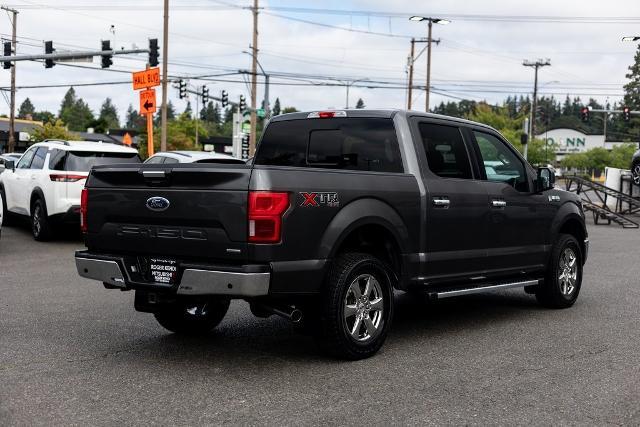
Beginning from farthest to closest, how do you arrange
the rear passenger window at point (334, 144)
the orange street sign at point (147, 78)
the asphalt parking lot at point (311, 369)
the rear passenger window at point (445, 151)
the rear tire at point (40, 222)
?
the orange street sign at point (147, 78) < the rear tire at point (40, 222) < the rear passenger window at point (445, 151) < the rear passenger window at point (334, 144) < the asphalt parking lot at point (311, 369)

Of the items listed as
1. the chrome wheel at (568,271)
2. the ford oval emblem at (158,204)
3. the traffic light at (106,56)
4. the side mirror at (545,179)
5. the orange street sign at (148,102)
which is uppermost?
the traffic light at (106,56)

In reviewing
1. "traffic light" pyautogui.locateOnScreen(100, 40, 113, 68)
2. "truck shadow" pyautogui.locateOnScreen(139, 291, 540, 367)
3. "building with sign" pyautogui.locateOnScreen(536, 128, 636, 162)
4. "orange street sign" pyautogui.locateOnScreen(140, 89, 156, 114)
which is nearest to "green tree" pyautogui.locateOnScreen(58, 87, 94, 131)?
"building with sign" pyautogui.locateOnScreen(536, 128, 636, 162)

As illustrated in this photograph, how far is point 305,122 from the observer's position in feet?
23.6

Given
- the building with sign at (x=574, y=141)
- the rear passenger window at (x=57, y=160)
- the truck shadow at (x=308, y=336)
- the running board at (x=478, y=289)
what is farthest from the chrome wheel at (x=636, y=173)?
the building with sign at (x=574, y=141)

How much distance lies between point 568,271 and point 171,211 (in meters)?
4.89

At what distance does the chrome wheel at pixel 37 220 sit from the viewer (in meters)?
14.4

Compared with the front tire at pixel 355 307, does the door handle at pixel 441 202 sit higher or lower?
higher

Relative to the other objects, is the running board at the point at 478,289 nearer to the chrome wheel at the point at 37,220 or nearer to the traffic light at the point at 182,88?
the chrome wheel at the point at 37,220

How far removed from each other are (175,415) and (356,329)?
178 centimetres

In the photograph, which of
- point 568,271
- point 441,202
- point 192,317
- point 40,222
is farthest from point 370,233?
point 40,222

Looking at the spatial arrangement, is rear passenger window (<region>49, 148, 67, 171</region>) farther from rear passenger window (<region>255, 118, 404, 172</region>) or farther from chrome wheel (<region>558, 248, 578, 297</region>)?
chrome wheel (<region>558, 248, 578, 297</region>)

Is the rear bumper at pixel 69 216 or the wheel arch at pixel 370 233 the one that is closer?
the wheel arch at pixel 370 233

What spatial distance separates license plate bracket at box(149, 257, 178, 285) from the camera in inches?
218

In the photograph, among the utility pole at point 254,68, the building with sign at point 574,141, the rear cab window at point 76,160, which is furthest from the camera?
the building with sign at point 574,141
